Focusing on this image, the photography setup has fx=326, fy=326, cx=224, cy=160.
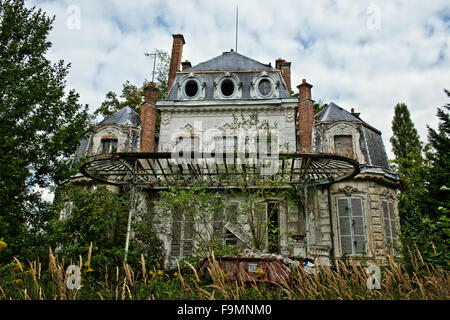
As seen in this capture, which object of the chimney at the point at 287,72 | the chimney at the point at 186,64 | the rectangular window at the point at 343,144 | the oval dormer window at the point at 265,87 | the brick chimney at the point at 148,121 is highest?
the chimney at the point at 186,64

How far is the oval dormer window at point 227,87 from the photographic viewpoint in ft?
55.8

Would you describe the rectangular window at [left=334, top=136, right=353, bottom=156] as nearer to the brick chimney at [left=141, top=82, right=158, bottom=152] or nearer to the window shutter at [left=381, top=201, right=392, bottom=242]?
the window shutter at [left=381, top=201, right=392, bottom=242]

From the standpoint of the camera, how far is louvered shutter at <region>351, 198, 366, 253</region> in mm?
13086

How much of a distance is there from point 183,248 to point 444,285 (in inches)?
454

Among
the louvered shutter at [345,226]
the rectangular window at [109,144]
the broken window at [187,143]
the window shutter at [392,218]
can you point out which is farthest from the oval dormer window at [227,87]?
the window shutter at [392,218]

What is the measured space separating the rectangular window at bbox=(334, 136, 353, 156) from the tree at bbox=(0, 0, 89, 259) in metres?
10.7

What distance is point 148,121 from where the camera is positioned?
53.2 ft

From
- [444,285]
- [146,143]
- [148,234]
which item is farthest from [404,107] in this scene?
[444,285]

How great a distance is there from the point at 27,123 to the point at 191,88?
389 inches

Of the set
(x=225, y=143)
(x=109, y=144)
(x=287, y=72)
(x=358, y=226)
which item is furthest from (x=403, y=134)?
(x=109, y=144)

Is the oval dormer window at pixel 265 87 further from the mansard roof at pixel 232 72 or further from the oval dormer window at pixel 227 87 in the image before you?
the oval dormer window at pixel 227 87

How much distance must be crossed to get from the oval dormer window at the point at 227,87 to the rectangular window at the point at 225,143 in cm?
252

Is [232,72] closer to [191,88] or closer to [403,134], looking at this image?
[191,88]
